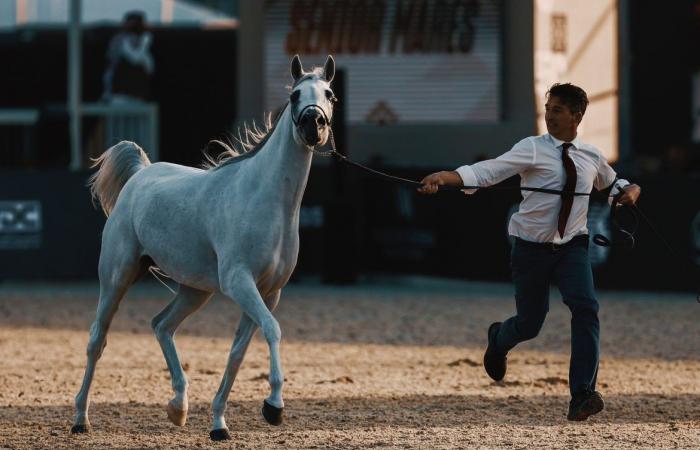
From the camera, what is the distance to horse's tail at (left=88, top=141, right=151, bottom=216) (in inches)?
354

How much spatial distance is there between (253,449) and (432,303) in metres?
8.62

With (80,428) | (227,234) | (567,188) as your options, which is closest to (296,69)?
(227,234)

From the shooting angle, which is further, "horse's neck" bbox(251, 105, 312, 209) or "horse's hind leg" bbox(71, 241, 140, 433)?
"horse's hind leg" bbox(71, 241, 140, 433)

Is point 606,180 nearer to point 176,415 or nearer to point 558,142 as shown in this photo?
point 558,142

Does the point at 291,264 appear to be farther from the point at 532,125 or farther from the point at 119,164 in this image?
the point at 532,125

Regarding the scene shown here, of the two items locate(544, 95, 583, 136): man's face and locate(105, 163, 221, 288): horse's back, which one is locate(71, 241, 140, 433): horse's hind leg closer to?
locate(105, 163, 221, 288): horse's back

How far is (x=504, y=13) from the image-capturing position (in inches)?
801

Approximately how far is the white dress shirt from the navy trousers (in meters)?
0.08

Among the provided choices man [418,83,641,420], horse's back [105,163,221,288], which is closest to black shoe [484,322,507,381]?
man [418,83,641,420]

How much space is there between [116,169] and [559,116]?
2.90 metres

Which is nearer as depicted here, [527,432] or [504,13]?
[527,432]

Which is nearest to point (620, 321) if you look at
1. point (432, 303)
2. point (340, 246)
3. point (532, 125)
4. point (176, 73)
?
point (432, 303)

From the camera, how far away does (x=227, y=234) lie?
300 inches

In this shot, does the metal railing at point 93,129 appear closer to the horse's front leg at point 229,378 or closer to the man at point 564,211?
the horse's front leg at point 229,378
